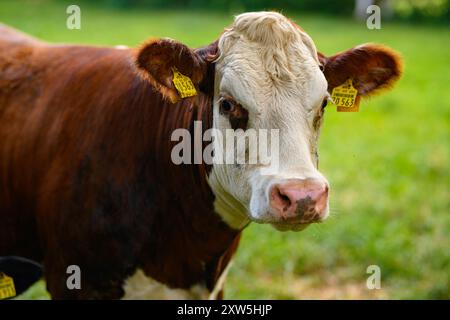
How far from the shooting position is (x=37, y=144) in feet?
13.2

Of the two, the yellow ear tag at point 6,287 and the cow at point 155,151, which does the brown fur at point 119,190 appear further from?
the yellow ear tag at point 6,287

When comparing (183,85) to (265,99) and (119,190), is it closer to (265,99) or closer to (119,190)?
(265,99)

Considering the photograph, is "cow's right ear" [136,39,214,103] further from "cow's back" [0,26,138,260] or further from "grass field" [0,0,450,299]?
"grass field" [0,0,450,299]

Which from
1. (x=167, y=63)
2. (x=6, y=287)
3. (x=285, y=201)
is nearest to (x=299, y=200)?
(x=285, y=201)

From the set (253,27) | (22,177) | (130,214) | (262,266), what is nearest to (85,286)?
(130,214)

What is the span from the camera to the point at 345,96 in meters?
3.73

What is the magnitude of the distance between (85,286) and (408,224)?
11.8 feet

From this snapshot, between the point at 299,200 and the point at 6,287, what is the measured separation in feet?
7.00

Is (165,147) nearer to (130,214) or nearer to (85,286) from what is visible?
(130,214)

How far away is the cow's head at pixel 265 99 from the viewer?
9.68ft

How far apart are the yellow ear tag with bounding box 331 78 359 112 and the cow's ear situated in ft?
0.09

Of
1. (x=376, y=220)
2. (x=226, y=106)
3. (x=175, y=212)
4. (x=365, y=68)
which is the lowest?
(x=376, y=220)

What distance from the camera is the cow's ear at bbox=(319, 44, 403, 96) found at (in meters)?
3.63

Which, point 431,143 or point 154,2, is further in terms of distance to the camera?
point 154,2
